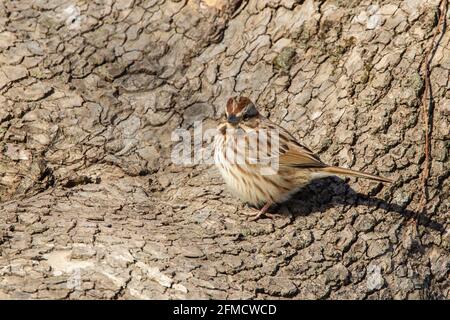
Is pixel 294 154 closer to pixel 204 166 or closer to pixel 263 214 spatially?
pixel 263 214

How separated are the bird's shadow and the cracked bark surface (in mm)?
18

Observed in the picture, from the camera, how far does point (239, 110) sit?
20.0 feet

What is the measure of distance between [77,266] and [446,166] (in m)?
3.08

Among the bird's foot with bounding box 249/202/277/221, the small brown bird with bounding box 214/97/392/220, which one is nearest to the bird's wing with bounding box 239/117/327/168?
the small brown bird with bounding box 214/97/392/220

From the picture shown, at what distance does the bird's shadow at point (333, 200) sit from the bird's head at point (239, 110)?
821mm

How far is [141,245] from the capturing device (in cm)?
512

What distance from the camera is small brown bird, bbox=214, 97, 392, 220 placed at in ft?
19.4

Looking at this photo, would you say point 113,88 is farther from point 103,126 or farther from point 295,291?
point 295,291

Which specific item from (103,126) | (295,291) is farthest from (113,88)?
(295,291)

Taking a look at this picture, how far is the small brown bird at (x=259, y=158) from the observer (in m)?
5.91

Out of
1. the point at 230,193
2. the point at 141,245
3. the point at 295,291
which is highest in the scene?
the point at 230,193

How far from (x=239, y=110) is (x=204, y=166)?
24.9 inches

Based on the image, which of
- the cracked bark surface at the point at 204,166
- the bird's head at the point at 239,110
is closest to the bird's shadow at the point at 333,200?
the cracked bark surface at the point at 204,166

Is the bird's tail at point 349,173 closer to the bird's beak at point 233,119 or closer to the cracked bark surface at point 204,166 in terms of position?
the cracked bark surface at point 204,166
